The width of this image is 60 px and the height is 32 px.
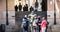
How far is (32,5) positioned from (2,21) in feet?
9.65

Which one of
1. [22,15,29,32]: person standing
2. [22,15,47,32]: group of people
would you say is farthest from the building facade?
[22,15,29,32]: person standing

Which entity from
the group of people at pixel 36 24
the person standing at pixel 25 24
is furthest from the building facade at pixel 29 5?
the person standing at pixel 25 24

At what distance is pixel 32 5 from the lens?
48.3ft

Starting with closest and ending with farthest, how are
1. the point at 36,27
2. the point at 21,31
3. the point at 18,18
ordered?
the point at 36,27
the point at 21,31
the point at 18,18

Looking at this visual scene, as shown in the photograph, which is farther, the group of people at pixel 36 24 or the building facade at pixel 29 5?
the building facade at pixel 29 5

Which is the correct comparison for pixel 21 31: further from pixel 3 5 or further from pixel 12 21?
pixel 3 5

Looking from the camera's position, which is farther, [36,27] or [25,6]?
[25,6]

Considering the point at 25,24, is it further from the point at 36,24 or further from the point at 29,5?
the point at 29,5

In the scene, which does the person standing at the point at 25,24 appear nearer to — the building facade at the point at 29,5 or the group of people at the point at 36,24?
the group of people at the point at 36,24

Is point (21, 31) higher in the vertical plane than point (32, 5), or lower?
lower

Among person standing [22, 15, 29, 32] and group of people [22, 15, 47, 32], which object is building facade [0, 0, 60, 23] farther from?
person standing [22, 15, 29, 32]

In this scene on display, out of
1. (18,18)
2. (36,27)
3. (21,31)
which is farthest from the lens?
(18,18)

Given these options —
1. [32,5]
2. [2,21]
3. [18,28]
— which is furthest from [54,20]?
[2,21]

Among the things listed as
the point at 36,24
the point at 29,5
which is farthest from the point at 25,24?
the point at 29,5
